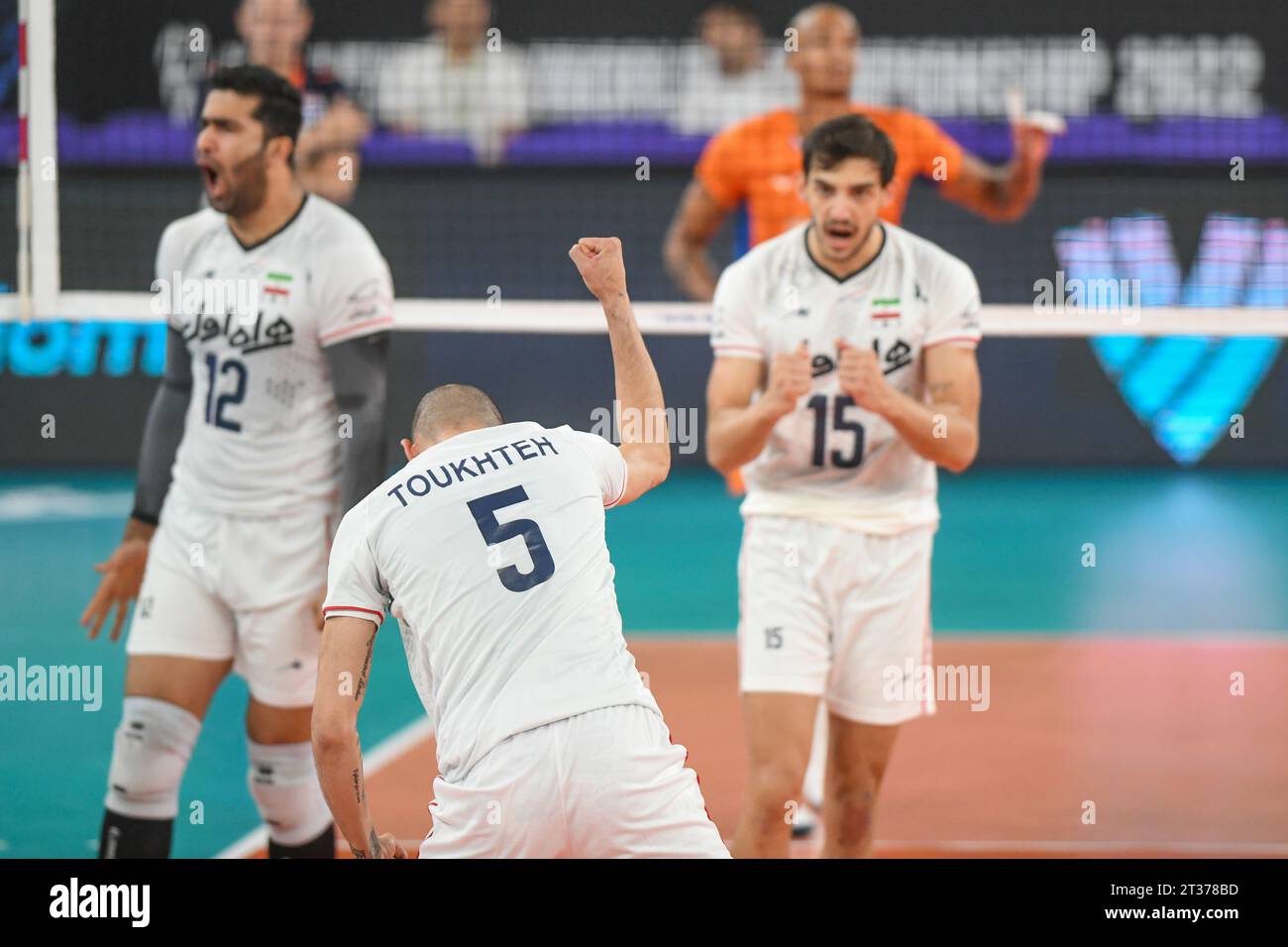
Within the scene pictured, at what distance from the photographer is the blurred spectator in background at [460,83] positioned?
1362 centimetres

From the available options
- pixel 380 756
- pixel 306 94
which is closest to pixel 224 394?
pixel 380 756

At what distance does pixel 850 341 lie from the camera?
19.7 ft

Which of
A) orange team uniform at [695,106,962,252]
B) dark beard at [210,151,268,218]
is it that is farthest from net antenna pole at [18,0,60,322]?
orange team uniform at [695,106,962,252]

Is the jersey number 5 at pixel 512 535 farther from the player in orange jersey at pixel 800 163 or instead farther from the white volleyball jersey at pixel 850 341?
the player in orange jersey at pixel 800 163

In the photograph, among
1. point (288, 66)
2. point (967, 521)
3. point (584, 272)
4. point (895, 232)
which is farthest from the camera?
point (967, 521)

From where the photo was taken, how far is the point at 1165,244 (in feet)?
49.3

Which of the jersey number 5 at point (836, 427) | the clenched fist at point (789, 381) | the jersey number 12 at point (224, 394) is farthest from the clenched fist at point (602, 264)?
the jersey number 12 at point (224, 394)

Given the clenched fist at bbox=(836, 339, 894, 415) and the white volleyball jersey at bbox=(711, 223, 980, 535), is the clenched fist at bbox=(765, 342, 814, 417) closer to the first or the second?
the clenched fist at bbox=(836, 339, 894, 415)

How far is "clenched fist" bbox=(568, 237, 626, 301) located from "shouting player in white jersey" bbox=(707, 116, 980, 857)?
1.16m

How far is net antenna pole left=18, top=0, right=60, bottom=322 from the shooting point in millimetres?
7637

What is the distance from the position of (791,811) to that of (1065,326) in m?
3.12

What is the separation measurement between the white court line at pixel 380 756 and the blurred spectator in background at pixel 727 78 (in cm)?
794
